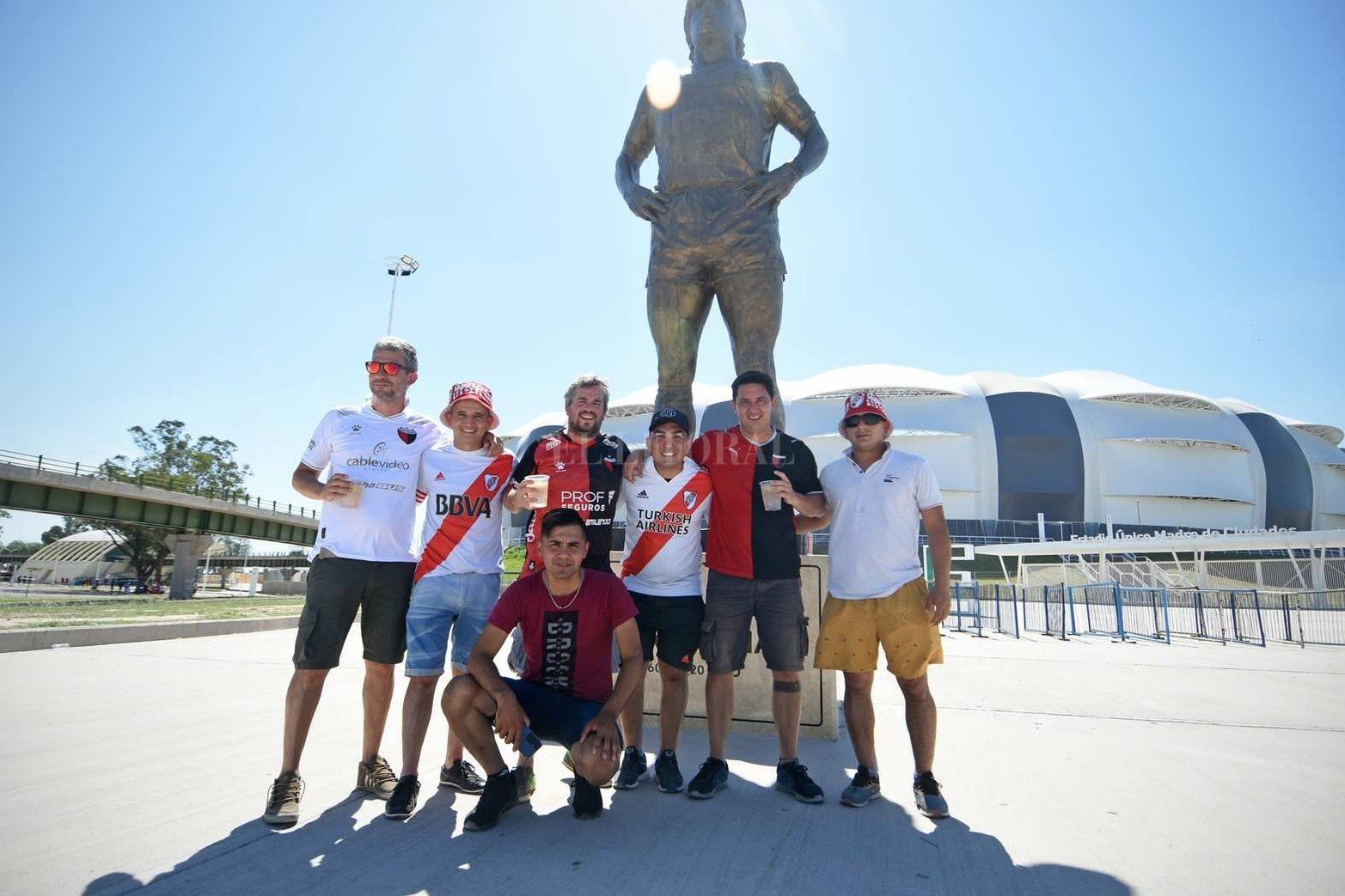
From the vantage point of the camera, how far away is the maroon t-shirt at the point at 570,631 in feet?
9.68

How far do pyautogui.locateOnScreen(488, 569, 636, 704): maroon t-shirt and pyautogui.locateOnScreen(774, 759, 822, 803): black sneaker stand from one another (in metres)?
0.91

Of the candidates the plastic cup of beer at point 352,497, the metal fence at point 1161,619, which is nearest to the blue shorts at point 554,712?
the plastic cup of beer at point 352,497

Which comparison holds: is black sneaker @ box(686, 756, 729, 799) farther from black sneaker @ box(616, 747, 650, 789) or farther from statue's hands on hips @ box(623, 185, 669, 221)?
statue's hands on hips @ box(623, 185, 669, 221)

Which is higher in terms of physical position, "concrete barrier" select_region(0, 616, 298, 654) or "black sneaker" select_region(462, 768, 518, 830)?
Answer: "black sneaker" select_region(462, 768, 518, 830)

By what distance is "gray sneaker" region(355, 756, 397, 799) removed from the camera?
3025mm

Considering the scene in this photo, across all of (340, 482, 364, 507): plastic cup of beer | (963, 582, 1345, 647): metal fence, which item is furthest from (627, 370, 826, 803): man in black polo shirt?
(963, 582, 1345, 647): metal fence

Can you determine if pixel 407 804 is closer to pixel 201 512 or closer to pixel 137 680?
pixel 137 680

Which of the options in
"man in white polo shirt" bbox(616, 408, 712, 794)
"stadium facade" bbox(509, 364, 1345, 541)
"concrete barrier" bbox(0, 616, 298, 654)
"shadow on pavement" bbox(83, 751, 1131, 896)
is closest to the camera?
"shadow on pavement" bbox(83, 751, 1131, 896)

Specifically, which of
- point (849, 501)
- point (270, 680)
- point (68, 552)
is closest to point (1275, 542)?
point (849, 501)

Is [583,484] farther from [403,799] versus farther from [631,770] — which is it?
[403,799]

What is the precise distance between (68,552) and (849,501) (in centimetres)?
7932

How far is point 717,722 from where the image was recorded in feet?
10.4

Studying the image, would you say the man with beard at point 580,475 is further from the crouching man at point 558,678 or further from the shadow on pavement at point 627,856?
the shadow on pavement at point 627,856

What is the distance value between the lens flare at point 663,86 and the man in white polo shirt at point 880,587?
124 inches
